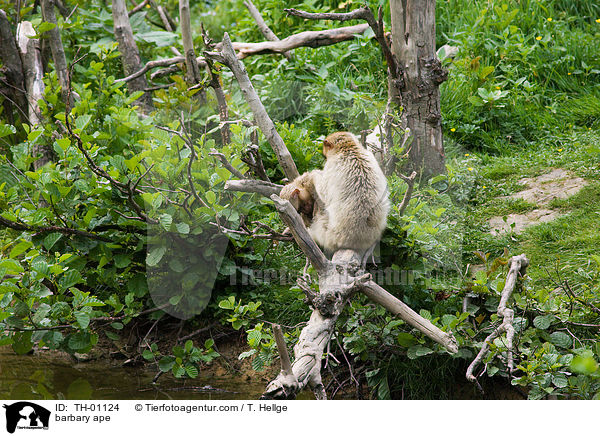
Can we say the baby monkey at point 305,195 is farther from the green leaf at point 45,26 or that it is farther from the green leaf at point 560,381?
the green leaf at point 45,26

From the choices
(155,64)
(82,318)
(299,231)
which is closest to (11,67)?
(155,64)

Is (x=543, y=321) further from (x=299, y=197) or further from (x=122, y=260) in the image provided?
(x=122, y=260)

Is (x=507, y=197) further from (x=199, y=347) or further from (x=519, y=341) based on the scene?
(x=199, y=347)

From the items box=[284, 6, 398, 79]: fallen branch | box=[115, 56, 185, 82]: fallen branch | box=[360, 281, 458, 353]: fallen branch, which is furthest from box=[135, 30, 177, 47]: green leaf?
box=[360, 281, 458, 353]: fallen branch

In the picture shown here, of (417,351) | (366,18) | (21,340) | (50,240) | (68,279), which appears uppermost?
(366,18)

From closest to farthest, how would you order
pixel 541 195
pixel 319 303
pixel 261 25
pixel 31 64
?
pixel 319 303, pixel 541 195, pixel 31 64, pixel 261 25

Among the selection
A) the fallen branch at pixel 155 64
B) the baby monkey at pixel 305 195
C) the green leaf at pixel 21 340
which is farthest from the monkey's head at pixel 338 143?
the fallen branch at pixel 155 64

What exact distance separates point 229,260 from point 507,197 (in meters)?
2.51

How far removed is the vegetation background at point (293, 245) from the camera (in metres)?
3.45

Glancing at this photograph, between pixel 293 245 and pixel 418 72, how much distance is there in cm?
174

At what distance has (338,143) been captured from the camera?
3822 mm
